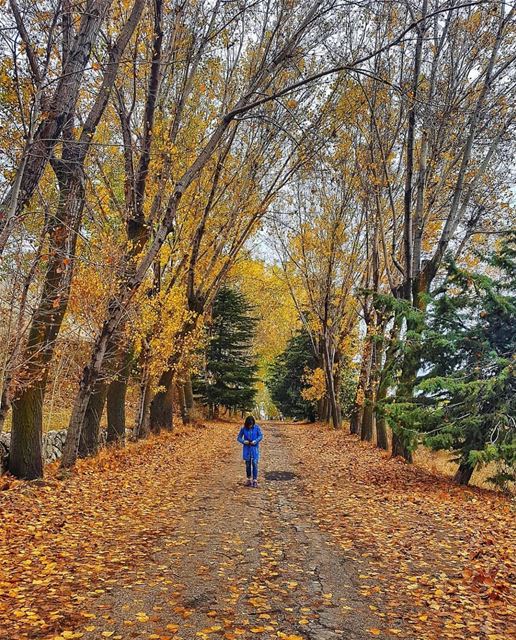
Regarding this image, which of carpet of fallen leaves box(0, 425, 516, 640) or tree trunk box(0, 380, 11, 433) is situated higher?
tree trunk box(0, 380, 11, 433)

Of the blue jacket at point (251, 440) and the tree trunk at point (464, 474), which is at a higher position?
the blue jacket at point (251, 440)

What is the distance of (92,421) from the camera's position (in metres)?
12.5

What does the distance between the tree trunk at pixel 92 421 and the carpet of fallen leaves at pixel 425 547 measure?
539cm

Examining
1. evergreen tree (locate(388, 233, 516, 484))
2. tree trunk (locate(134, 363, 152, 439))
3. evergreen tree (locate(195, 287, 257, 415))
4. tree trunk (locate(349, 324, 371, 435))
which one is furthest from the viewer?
evergreen tree (locate(195, 287, 257, 415))

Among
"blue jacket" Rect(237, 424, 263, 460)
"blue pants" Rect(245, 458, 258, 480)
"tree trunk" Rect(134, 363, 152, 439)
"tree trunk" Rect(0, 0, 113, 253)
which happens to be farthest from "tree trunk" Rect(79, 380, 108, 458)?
"tree trunk" Rect(0, 0, 113, 253)

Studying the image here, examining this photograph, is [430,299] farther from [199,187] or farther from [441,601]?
[199,187]

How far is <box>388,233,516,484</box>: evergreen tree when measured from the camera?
9.66m

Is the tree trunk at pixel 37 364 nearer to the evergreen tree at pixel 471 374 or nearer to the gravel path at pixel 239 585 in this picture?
the gravel path at pixel 239 585

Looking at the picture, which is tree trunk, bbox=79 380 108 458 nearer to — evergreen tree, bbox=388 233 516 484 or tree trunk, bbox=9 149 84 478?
tree trunk, bbox=9 149 84 478

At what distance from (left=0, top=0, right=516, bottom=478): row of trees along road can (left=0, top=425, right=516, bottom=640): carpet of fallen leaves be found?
52.6 inches

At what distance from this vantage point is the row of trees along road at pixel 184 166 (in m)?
7.50

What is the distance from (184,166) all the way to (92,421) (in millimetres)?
8253

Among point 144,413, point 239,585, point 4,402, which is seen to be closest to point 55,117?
point 4,402

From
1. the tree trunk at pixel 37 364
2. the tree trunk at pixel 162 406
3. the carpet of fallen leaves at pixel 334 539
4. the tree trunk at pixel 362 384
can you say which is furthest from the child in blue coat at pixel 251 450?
the tree trunk at pixel 362 384
